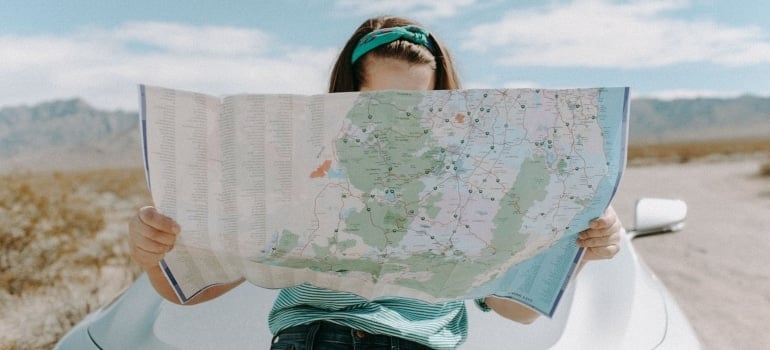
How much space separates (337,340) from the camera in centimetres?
129

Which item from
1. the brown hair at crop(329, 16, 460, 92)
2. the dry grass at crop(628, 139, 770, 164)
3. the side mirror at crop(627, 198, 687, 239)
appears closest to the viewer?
the brown hair at crop(329, 16, 460, 92)

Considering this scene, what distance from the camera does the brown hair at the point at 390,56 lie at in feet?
4.83

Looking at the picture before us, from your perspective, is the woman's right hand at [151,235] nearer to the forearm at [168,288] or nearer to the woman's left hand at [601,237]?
the forearm at [168,288]

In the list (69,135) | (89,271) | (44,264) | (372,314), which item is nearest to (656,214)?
(372,314)

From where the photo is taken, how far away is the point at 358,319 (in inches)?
50.1

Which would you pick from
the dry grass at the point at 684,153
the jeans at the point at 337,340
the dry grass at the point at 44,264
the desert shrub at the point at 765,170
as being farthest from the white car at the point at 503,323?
the dry grass at the point at 684,153

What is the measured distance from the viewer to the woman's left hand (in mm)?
1239

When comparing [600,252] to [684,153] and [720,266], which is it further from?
[684,153]

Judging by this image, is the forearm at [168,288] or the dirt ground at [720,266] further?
the dirt ground at [720,266]

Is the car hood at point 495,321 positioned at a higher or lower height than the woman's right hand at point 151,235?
lower

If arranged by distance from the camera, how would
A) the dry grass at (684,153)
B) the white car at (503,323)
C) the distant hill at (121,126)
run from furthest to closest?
the distant hill at (121,126), the dry grass at (684,153), the white car at (503,323)

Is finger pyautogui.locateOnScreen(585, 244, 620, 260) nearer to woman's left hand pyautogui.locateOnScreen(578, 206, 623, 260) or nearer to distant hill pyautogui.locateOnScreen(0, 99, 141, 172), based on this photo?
woman's left hand pyautogui.locateOnScreen(578, 206, 623, 260)

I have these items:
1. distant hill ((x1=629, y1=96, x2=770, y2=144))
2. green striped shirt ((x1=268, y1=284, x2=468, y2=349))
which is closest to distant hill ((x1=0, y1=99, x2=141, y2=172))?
distant hill ((x1=629, y1=96, x2=770, y2=144))

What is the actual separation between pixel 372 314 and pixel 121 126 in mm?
178535
